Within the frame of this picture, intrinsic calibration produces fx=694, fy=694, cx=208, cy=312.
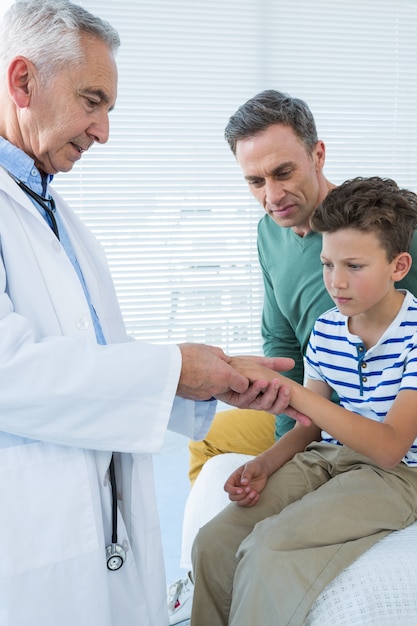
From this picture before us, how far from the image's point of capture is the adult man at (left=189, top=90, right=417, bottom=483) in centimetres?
187

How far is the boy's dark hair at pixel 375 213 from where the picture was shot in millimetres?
1585

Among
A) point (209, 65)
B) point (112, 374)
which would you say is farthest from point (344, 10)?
point (112, 374)

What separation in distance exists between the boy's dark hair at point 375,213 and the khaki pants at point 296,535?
1.67 ft

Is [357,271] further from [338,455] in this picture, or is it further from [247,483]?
[247,483]

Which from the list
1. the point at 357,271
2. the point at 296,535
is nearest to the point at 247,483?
the point at 296,535

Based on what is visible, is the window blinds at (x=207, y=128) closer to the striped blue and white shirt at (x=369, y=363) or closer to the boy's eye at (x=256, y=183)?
the boy's eye at (x=256, y=183)

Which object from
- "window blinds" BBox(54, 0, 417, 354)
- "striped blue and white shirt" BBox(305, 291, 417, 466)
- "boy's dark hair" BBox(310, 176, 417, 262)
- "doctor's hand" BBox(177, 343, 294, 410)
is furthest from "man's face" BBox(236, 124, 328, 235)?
"window blinds" BBox(54, 0, 417, 354)

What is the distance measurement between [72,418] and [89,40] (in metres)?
0.69

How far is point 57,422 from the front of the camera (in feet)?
3.74

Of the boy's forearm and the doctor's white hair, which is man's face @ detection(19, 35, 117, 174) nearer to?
the doctor's white hair

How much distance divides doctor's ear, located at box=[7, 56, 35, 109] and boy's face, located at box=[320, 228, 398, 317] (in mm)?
745

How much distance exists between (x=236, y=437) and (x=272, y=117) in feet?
3.50

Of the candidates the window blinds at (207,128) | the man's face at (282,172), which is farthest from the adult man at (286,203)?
the window blinds at (207,128)

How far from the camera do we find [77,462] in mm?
1207
